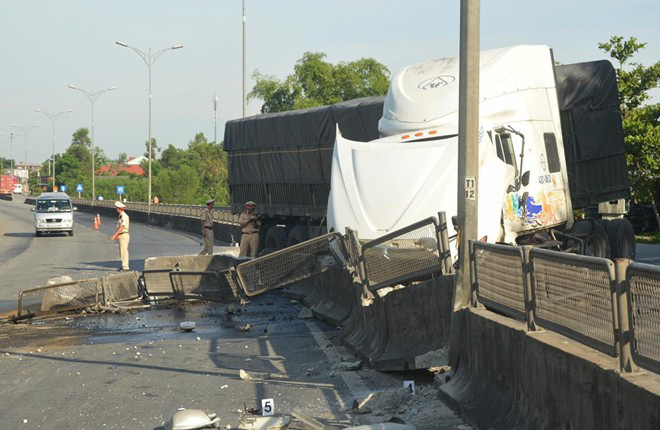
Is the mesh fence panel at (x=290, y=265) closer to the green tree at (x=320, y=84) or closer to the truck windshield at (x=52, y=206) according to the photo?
the truck windshield at (x=52, y=206)

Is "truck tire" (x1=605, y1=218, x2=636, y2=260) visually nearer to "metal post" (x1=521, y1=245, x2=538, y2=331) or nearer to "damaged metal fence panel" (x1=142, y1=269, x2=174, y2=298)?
"damaged metal fence panel" (x1=142, y1=269, x2=174, y2=298)

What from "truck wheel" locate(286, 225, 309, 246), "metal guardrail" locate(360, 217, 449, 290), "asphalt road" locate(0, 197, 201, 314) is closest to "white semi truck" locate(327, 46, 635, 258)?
"metal guardrail" locate(360, 217, 449, 290)

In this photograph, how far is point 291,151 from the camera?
27.9 metres

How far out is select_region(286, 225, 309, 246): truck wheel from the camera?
2625 centimetres

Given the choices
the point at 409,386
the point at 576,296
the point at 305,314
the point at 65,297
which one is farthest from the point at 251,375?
the point at 65,297

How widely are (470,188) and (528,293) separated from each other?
3.01 meters

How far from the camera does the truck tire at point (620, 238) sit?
20.0 meters

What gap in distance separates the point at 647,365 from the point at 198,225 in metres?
48.5

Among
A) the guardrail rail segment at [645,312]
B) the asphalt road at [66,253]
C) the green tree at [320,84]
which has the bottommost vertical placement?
the asphalt road at [66,253]

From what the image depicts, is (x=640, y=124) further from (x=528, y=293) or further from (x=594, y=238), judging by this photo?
(x=528, y=293)

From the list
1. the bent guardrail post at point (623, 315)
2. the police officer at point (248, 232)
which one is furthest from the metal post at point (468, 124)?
the police officer at point (248, 232)

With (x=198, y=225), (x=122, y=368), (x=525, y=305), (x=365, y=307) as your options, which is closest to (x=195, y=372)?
(x=122, y=368)

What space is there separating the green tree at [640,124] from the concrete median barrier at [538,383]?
94.0 ft

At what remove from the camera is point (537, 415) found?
6.79 metres
